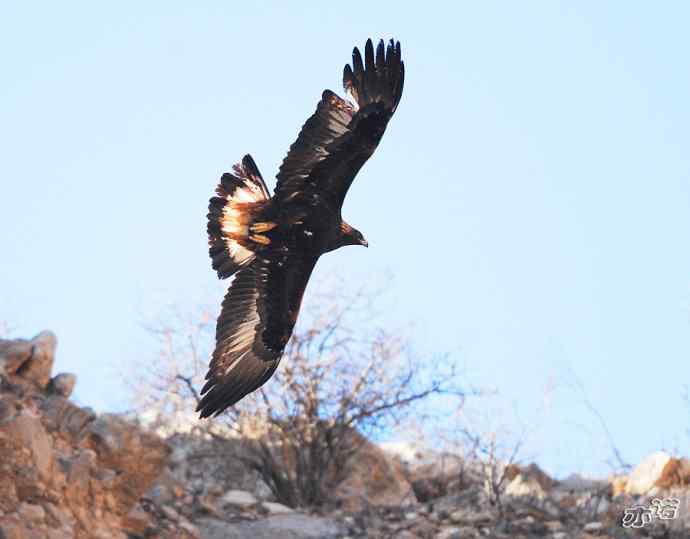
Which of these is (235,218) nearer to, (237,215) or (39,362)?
(237,215)

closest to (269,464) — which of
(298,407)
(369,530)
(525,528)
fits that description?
(298,407)

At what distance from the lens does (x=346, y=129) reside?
10.7 metres

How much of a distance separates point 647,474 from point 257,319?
15.7ft

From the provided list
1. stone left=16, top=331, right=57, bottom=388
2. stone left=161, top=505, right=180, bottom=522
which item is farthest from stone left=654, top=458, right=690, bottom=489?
stone left=16, top=331, right=57, bottom=388

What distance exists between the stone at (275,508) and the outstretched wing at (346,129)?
13.6 ft

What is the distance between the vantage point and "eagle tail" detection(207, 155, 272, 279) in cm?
1093

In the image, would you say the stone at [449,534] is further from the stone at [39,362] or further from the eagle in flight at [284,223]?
the stone at [39,362]

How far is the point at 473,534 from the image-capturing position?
1359 cm

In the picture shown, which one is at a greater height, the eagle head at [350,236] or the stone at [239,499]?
the eagle head at [350,236]

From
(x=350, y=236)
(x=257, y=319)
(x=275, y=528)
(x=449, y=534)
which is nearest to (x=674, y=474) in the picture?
(x=449, y=534)

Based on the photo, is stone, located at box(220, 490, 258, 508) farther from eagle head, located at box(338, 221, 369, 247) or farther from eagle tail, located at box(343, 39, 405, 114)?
eagle tail, located at box(343, 39, 405, 114)

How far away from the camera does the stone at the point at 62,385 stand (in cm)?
1275

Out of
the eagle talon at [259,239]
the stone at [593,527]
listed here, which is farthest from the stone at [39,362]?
the stone at [593,527]

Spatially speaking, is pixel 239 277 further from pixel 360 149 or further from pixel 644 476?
pixel 644 476
